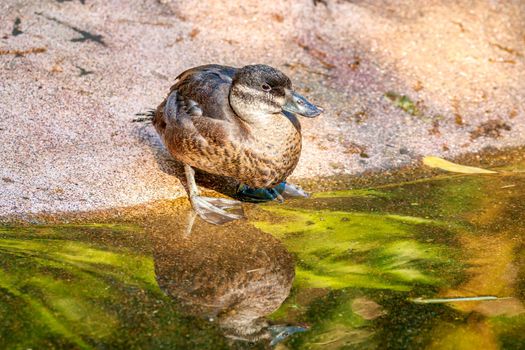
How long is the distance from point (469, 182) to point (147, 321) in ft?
9.08

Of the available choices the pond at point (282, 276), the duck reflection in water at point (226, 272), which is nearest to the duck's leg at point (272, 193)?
the pond at point (282, 276)

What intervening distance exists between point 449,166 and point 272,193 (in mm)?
1397

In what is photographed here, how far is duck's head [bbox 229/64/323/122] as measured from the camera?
500cm

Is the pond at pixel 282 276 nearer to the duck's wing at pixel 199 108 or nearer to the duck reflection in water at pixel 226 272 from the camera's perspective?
the duck reflection in water at pixel 226 272

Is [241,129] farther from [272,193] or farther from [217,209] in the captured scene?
[272,193]

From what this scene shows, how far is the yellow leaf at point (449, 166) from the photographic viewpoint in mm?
5891

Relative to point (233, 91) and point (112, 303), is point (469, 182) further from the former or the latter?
point (112, 303)

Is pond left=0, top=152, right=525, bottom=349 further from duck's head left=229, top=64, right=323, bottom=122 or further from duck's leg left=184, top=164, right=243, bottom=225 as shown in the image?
duck's head left=229, top=64, right=323, bottom=122

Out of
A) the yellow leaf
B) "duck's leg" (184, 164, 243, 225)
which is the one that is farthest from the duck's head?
the yellow leaf

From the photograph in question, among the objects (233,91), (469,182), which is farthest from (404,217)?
(233,91)

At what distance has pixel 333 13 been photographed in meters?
7.51

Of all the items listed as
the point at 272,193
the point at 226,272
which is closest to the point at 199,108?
the point at 272,193

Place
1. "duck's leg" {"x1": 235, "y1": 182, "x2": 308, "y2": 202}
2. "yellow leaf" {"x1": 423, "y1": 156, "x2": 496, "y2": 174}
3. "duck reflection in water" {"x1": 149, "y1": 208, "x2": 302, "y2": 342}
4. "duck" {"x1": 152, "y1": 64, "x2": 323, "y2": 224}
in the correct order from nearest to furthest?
"duck reflection in water" {"x1": 149, "y1": 208, "x2": 302, "y2": 342}, "duck" {"x1": 152, "y1": 64, "x2": 323, "y2": 224}, "duck's leg" {"x1": 235, "y1": 182, "x2": 308, "y2": 202}, "yellow leaf" {"x1": 423, "y1": 156, "x2": 496, "y2": 174}

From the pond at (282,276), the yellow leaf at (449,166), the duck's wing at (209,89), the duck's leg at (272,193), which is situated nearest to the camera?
the pond at (282,276)
